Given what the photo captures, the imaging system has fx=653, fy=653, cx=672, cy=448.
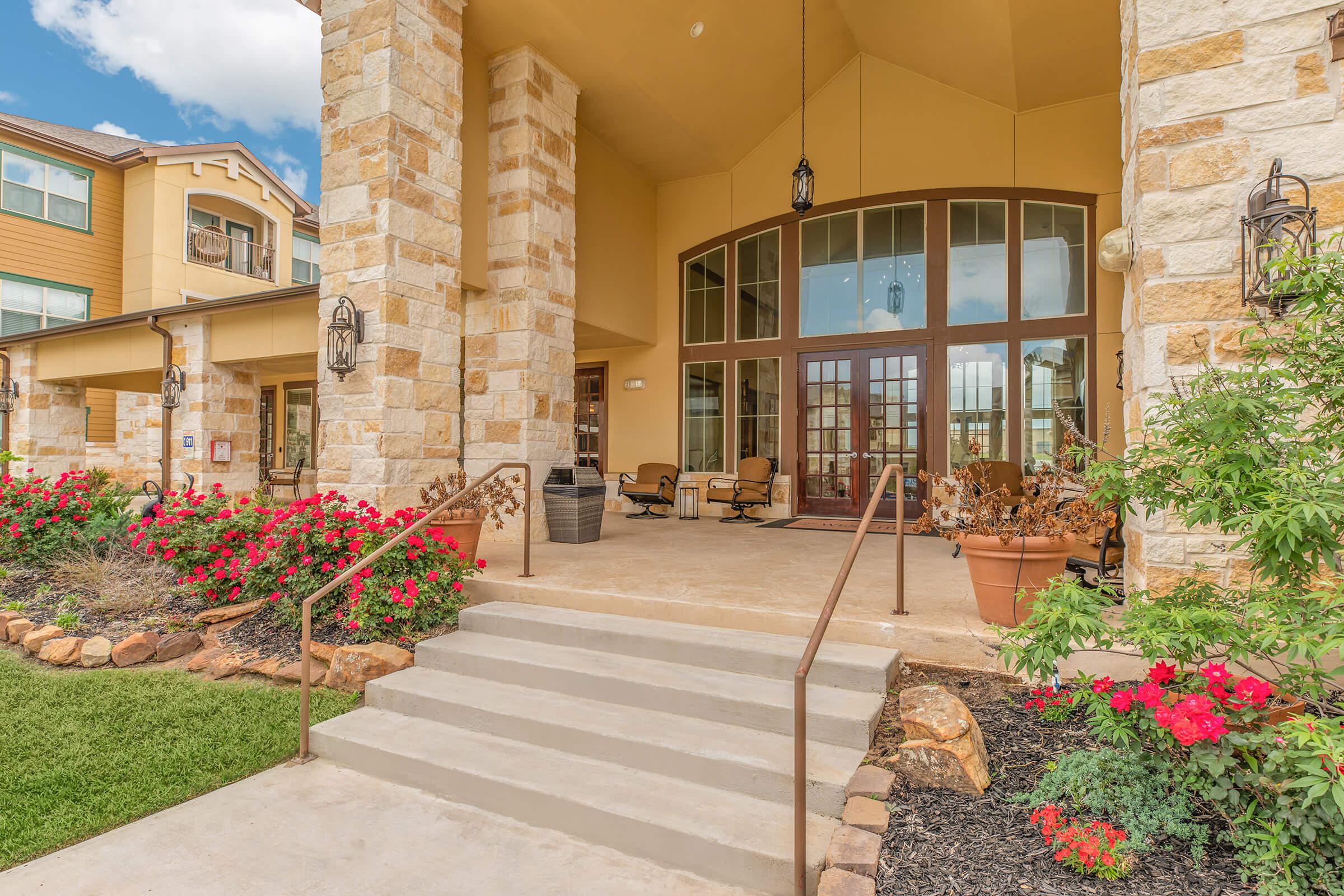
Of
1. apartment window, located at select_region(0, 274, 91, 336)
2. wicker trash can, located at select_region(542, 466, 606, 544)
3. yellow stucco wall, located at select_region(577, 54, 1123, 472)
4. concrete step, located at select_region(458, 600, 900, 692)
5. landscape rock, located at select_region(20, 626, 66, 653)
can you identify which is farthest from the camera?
apartment window, located at select_region(0, 274, 91, 336)

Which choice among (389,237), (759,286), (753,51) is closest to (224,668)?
(389,237)

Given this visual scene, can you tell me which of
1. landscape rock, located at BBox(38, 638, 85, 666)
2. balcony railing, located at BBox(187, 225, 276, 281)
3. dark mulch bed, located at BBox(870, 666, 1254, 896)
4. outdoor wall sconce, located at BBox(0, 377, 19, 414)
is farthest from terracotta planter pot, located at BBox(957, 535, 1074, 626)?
balcony railing, located at BBox(187, 225, 276, 281)

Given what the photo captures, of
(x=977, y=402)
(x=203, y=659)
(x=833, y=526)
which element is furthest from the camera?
(x=977, y=402)

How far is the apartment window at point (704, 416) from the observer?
352 inches

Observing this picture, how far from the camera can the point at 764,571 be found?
4.37 m

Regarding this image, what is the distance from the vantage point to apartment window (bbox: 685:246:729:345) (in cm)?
895

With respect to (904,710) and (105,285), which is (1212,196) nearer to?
(904,710)

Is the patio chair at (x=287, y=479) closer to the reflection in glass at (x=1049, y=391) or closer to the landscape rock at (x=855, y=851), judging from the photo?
the reflection in glass at (x=1049, y=391)

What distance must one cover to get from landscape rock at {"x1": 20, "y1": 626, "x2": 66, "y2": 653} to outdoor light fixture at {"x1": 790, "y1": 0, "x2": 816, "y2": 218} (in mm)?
6214

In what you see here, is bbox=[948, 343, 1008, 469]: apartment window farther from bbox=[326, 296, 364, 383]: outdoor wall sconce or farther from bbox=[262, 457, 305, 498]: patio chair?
bbox=[262, 457, 305, 498]: patio chair

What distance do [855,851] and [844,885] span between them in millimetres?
131

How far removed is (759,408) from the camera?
8.70 m

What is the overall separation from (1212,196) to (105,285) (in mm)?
15652

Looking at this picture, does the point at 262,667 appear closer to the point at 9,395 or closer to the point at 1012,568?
the point at 1012,568
